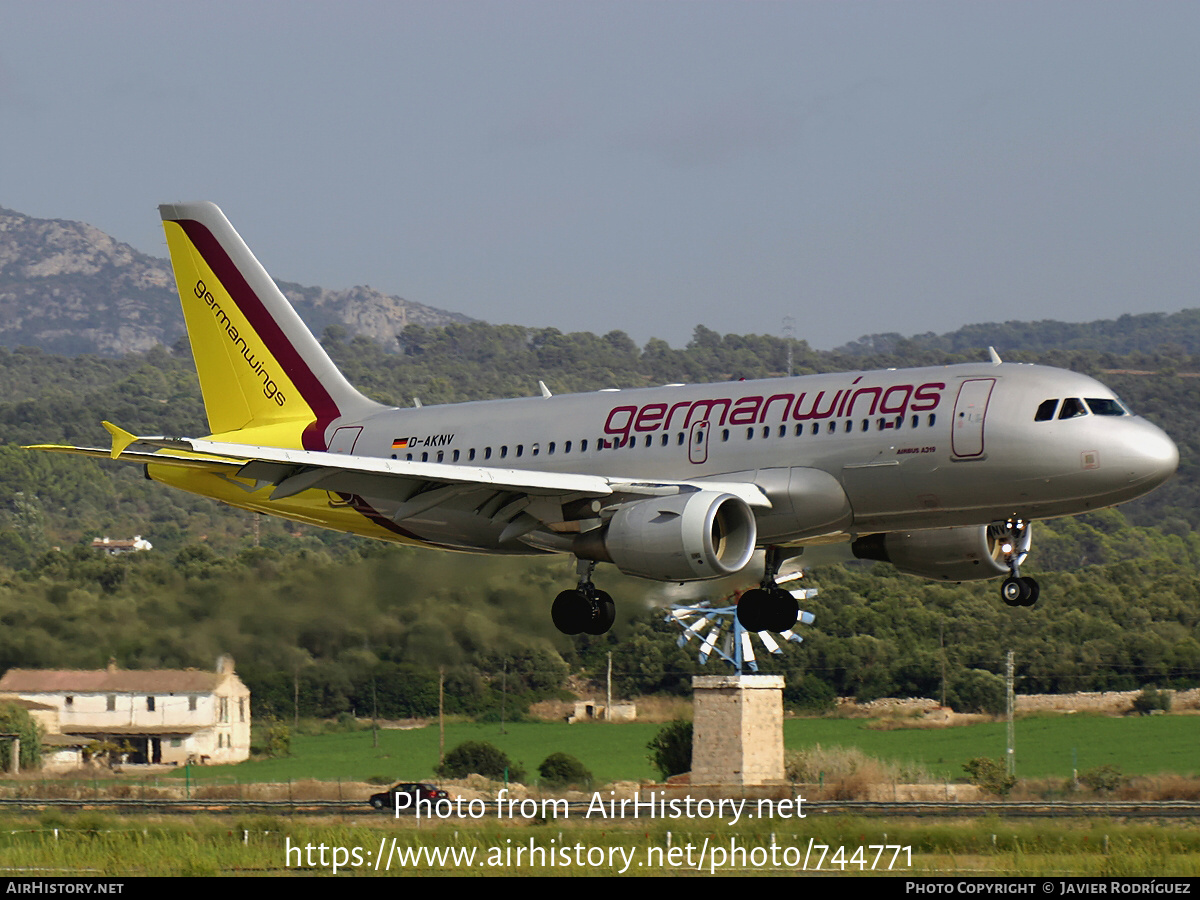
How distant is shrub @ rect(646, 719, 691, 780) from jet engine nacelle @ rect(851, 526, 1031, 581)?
36.0 m

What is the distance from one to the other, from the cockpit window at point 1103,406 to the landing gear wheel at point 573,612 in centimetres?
1151

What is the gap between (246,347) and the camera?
46062mm

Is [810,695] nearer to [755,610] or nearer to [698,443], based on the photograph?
[755,610]

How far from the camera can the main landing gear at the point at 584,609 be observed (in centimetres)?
3909

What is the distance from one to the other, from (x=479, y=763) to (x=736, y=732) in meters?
10.4

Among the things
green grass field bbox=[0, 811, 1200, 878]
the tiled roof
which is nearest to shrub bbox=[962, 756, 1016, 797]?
green grass field bbox=[0, 811, 1200, 878]

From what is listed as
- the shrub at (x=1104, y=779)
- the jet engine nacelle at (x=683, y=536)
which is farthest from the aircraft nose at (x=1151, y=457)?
the shrub at (x=1104, y=779)

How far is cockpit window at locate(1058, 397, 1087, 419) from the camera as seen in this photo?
34.3 metres

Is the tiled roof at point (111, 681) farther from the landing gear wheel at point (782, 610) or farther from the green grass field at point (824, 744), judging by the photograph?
the landing gear wheel at point (782, 610)

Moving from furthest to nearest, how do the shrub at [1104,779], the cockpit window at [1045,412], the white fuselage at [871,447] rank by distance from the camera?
the shrub at [1104,779]
the cockpit window at [1045,412]
the white fuselage at [871,447]

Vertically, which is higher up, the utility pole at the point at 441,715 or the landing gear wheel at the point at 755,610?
the landing gear wheel at the point at 755,610
